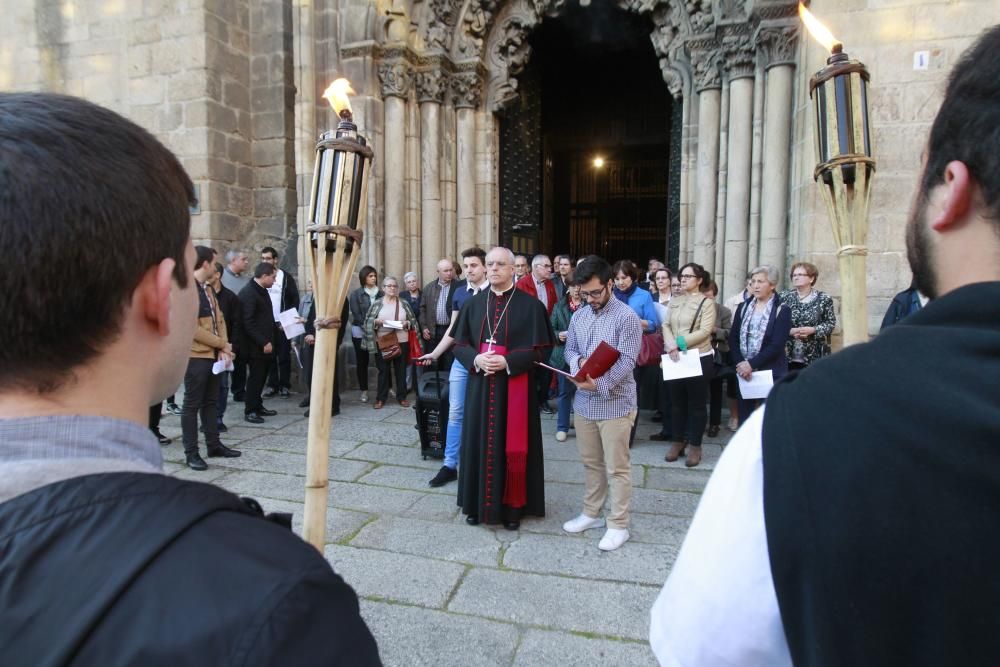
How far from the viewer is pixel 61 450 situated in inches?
25.8

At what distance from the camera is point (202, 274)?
5.14m

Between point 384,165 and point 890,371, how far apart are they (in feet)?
26.5

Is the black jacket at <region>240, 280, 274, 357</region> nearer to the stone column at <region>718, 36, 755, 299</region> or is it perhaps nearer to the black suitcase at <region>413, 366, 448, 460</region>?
the black suitcase at <region>413, 366, 448, 460</region>

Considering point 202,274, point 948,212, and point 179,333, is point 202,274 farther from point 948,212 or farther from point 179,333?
point 948,212

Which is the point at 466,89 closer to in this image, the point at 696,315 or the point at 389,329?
the point at 389,329

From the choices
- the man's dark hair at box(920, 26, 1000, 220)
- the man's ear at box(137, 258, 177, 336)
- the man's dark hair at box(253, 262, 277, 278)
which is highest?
the man's dark hair at box(253, 262, 277, 278)

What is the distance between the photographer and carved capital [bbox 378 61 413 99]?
25.9 feet

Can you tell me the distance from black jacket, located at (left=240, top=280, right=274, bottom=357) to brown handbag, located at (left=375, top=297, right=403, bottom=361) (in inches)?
49.1

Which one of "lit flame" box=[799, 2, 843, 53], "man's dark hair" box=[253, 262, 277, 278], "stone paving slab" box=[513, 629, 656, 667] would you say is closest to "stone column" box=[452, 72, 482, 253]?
"man's dark hair" box=[253, 262, 277, 278]

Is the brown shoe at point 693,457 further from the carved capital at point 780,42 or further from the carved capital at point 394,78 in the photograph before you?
the carved capital at point 394,78

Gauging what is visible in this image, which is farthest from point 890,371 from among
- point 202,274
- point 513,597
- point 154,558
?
point 202,274

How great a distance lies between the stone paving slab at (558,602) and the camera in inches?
109

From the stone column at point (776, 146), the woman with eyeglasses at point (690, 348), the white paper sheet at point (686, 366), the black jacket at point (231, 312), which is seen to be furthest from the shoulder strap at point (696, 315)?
the black jacket at point (231, 312)

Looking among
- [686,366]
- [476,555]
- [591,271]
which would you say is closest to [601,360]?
[591,271]
